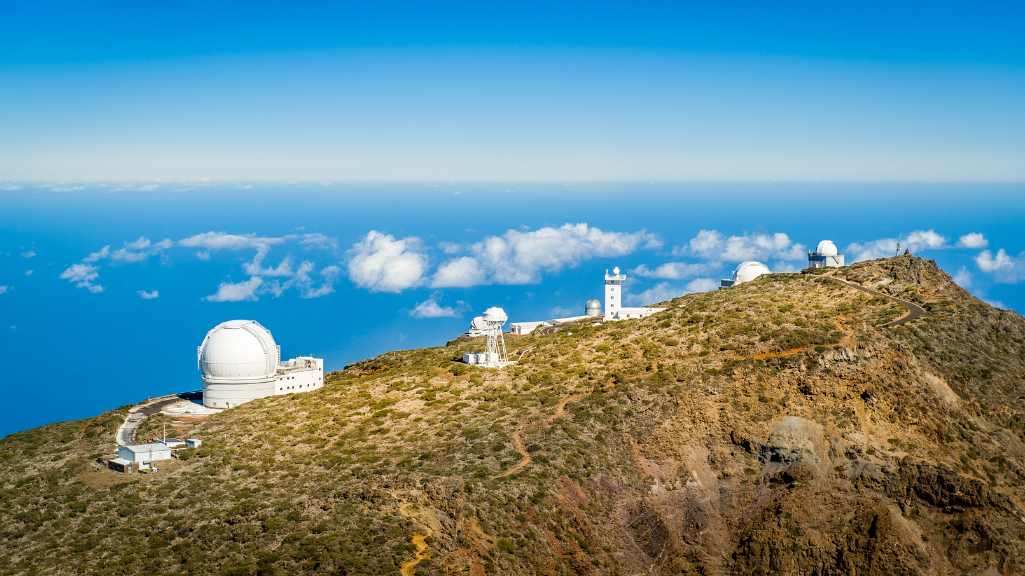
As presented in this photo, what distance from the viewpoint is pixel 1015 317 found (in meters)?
62.8

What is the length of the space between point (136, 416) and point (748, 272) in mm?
64918

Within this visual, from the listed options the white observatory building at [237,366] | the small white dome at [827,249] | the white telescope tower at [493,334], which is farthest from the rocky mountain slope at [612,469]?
the small white dome at [827,249]

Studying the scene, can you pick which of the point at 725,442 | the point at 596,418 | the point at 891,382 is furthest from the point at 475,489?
the point at 891,382

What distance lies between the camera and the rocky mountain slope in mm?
35906

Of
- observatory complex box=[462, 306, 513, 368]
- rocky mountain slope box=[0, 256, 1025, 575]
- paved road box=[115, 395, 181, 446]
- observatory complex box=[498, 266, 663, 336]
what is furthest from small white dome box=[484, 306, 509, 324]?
observatory complex box=[498, 266, 663, 336]

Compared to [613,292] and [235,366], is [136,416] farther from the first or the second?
[613,292]

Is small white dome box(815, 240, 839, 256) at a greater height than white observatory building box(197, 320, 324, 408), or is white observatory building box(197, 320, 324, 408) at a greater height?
small white dome box(815, 240, 839, 256)

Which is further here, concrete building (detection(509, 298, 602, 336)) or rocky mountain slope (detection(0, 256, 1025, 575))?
concrete building (detection(509, 298, 602, 336))

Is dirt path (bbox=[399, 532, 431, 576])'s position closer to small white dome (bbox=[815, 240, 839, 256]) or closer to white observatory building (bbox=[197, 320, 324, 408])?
white observatory building (bbox=[197, 320, 324, 408])

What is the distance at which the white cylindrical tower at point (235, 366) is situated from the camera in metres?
57.6

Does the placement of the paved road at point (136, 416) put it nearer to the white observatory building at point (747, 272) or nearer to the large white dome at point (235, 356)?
the large white dome at point (235, 356)

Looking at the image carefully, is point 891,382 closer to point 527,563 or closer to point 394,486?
point 527,563

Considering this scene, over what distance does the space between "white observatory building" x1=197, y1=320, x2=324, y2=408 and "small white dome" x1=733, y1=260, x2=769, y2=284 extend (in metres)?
54.6

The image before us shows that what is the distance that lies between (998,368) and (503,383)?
3343 cm
